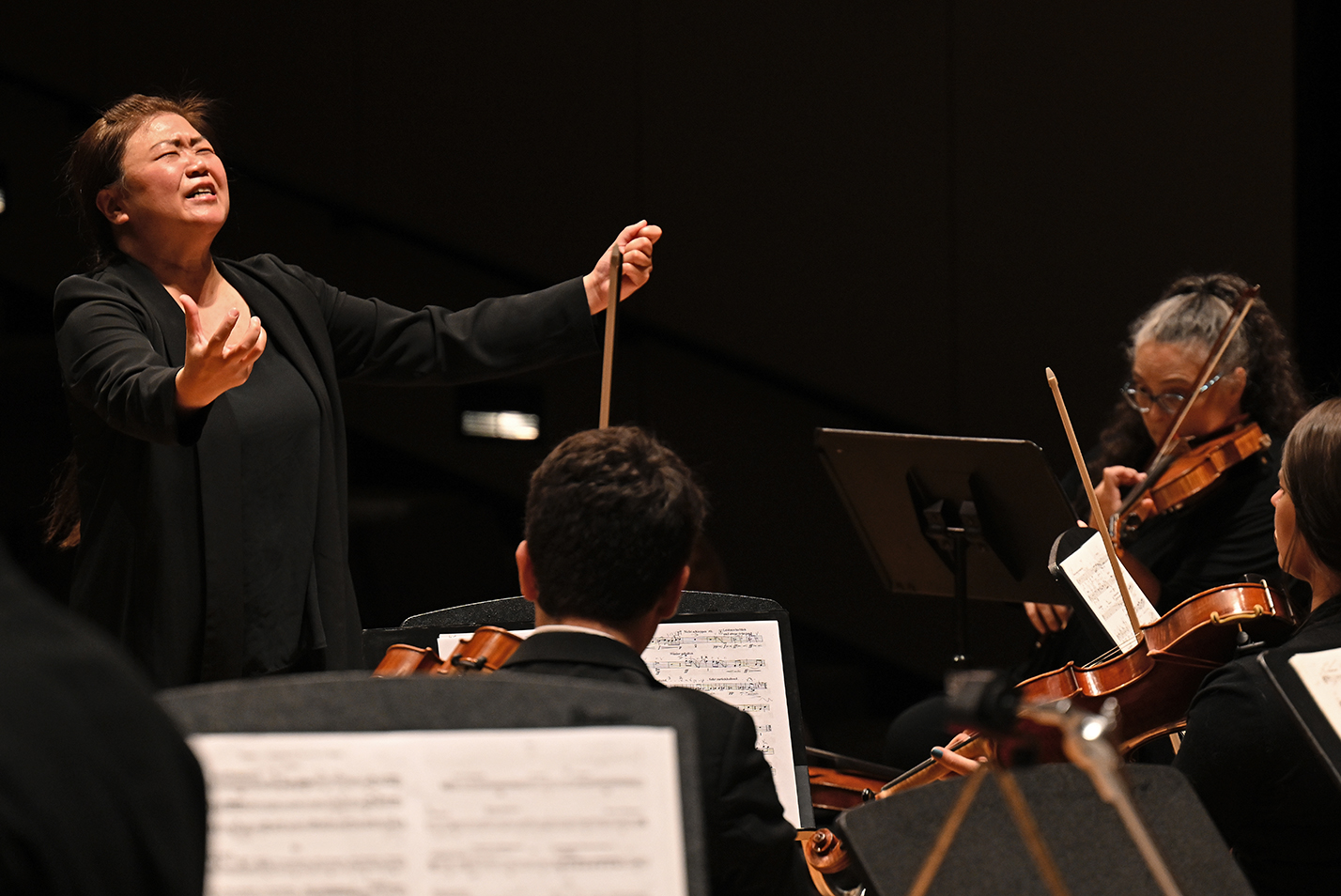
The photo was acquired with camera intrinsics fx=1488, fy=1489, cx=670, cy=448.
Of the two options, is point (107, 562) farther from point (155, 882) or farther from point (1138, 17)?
point (1138, 17)

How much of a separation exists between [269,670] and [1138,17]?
10.8ft

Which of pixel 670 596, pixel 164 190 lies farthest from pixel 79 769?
pixel 164 190

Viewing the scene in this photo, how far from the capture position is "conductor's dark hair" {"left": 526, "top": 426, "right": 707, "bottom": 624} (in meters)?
1.49

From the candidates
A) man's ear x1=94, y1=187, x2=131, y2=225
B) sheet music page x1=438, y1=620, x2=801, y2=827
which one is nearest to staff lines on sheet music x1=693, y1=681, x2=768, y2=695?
sheet music page x1=438, y1=620, x2=801, y2=827

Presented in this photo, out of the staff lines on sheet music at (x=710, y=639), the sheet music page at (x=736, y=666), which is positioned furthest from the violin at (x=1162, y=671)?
the staff lines on sheet music at (x=710, y=639)

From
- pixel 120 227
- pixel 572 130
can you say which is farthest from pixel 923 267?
pixel 120 227

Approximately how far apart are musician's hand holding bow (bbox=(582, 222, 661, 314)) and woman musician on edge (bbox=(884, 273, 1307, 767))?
1.06 m

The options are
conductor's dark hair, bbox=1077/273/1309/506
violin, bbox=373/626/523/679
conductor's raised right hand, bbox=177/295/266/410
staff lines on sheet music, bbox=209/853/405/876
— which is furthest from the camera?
conductor's dark hair, bbox=1077/273/1309/506

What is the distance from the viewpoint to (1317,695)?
4.71 feet

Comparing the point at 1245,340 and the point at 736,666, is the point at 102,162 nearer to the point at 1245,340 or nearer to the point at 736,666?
the point at 736,666

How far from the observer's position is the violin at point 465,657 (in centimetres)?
165

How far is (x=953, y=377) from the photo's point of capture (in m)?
4.59

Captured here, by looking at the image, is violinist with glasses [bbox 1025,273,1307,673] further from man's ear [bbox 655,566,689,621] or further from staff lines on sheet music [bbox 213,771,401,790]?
staff lines on sheet music [bbox 213,771,401,790]

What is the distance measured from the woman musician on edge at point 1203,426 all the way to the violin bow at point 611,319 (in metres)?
1.09
